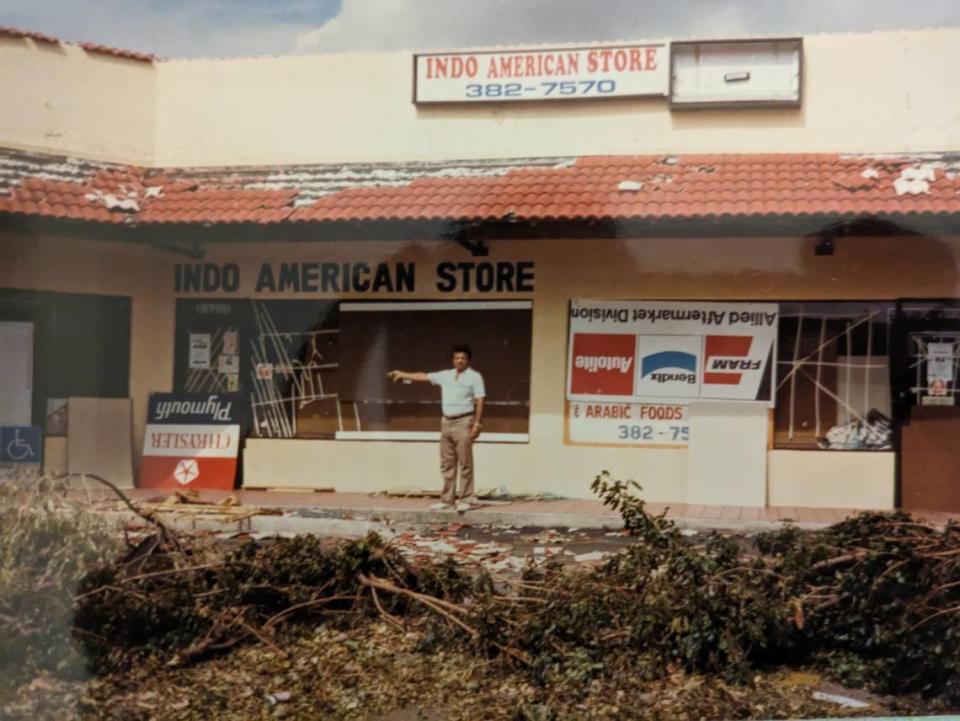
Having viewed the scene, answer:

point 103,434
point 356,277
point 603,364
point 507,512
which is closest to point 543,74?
point 603,364

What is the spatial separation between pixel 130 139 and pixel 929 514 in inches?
185

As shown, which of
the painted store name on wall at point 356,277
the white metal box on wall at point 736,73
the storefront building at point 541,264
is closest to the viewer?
the white metal box on wall at point 736,73

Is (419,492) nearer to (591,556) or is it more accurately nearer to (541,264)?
(541,264)

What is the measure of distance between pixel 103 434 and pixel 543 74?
3.72 m

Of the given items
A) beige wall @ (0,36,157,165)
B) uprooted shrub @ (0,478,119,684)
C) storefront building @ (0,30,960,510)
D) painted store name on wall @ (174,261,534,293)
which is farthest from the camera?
painted store name on wall @ (174,261,534,293)

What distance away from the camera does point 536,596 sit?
4.65 m

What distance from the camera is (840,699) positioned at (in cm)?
440

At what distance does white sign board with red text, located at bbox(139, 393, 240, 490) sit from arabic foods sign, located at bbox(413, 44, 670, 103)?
261 centimetres

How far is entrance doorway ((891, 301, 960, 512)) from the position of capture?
747 cm

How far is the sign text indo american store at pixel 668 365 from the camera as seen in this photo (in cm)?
717

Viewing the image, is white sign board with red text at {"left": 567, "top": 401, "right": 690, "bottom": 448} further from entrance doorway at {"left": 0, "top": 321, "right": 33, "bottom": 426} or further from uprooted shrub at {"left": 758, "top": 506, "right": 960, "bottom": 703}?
entrance doorway at {"left": 0, "top": 321, "right": 33, "bottom": 426}

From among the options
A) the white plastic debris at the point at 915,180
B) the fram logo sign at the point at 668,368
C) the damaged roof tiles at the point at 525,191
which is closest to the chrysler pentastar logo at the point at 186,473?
the damaged roof tiles at the point at 525,191

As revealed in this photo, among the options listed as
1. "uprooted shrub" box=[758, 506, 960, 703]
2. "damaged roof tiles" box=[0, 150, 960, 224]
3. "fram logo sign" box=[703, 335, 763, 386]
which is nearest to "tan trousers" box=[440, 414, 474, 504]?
"damaged roof tiles" box=[0, 150, 960, 224]

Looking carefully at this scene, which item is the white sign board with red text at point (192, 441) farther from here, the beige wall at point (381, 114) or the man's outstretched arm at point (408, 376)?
the beige wall at point (381, 114)
